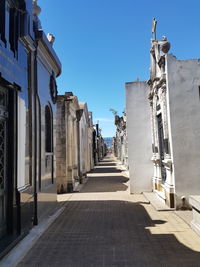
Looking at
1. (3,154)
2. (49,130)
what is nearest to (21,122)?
(3,154)

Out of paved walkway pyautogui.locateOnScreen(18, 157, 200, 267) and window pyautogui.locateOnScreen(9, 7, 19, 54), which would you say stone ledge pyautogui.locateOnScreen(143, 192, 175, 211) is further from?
window pyautogui.locateOnScreen(9, 7, 19, 54)

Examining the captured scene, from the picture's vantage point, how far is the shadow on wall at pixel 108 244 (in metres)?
3.61

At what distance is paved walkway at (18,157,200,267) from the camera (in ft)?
11.9

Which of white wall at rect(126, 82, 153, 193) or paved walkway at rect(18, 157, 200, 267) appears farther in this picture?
white wall at rect(126, 82, 153, 193)

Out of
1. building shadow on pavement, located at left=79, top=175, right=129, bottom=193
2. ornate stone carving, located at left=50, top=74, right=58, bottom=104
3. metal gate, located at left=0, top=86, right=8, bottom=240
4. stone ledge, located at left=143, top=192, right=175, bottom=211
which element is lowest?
building shadow on pavement, located at left=79, top=175, right=129, bottom=193

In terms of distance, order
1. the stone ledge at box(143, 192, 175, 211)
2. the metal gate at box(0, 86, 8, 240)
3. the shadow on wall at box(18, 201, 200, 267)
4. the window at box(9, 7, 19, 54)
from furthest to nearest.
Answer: the stone ledge at box(143, 192, 175, 211) < the window at box(9, 7, 19, 54) < the metal gate at box(0, 86, 8, 240) < the shadow on wall at box(18, 201, 200, 267)

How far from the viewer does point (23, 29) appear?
15.9 feet

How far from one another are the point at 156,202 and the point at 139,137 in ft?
10.4

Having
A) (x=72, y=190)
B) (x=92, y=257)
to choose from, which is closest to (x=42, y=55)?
(x=92, y=257)

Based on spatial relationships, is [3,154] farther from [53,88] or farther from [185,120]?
[185,120]

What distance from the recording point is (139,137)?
9.99 m

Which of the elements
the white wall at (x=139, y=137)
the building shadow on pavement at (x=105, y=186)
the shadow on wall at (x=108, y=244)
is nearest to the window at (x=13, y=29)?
the shadow on wall at (x=108, y=244)

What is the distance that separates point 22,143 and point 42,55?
2.84 m

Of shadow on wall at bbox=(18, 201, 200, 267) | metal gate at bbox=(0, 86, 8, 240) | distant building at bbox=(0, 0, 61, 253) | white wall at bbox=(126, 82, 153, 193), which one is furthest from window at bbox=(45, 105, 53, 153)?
white wall at bbox=(126, 82, 153, 193)
